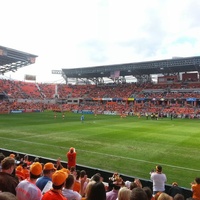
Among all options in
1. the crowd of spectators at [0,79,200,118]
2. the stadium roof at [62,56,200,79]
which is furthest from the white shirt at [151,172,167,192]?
the stadium roof at [62,56,200,79]

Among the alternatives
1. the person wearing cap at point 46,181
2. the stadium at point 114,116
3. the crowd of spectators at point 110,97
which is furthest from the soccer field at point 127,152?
the crowd of spectators at point 110,97

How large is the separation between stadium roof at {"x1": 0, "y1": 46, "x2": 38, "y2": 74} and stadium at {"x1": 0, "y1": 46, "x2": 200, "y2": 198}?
25 centimetres

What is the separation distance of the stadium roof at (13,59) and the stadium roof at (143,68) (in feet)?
61.8

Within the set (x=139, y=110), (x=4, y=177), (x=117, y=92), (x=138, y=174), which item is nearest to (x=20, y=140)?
(x=138, y=174)

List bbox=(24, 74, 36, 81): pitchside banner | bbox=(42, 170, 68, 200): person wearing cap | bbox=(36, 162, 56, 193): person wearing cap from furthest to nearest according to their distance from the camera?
bbox=(24, 74, 36, 81): pitchside banner → bbox=(36, 162, 56, 193): person wearing cap → bbox=(42, 170, 68, 200): person wearing cap

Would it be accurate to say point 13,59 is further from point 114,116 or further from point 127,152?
point 127,152

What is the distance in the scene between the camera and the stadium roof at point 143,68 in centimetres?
5972

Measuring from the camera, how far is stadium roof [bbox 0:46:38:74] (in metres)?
58.7

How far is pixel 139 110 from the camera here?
2384 inches

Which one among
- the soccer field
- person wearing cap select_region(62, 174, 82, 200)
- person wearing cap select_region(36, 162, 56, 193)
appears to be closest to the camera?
person wearing cap select_region(62, 174, 82, 200)

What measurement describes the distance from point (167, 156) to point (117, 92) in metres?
60.1

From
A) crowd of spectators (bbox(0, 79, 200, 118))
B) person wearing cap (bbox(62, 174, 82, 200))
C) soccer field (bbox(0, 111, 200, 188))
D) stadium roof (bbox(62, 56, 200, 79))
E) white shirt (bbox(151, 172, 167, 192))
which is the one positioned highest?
stadium roof (bbox(62, 56, 200, 79))

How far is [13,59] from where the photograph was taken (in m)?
62.8

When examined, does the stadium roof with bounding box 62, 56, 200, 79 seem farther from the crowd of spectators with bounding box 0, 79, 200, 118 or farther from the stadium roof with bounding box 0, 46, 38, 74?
the stadium roof with bounding box 0, 46, 38, 74
